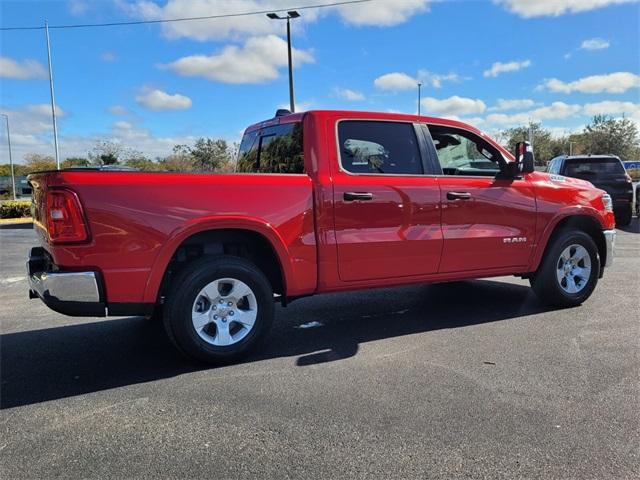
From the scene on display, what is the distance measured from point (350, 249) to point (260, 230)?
827 millimetres

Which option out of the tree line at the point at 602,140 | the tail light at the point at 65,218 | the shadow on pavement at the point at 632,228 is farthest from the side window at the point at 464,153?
the tree line at the point at 602,140

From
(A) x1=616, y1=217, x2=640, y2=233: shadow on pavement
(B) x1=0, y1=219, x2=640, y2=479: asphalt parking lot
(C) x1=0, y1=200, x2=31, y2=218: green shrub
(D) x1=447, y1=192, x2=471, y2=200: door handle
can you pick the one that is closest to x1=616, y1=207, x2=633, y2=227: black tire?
(A) x1=616, y1=217, x2=640, y2=233: shadow on pavement

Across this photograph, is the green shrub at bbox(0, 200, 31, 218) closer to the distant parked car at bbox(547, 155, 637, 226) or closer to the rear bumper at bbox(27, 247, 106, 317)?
the distant parked car at bbox(547, 155, 637, 226)

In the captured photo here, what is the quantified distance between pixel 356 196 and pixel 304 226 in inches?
20.8

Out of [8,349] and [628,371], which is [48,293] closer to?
[8,349]

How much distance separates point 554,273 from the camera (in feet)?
18.5

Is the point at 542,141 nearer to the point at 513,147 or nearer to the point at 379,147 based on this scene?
the point at 513,147

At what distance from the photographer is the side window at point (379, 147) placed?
15.3ft

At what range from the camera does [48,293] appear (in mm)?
3656

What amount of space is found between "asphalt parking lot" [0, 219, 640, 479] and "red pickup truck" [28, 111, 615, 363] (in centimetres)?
49

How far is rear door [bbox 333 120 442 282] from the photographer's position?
4.52m

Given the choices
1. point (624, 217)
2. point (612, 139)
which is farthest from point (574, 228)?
point (612, 139)

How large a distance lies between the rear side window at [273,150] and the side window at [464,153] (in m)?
1.45

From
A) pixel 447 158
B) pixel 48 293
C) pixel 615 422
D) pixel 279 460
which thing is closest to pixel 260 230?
pixel 48 293
